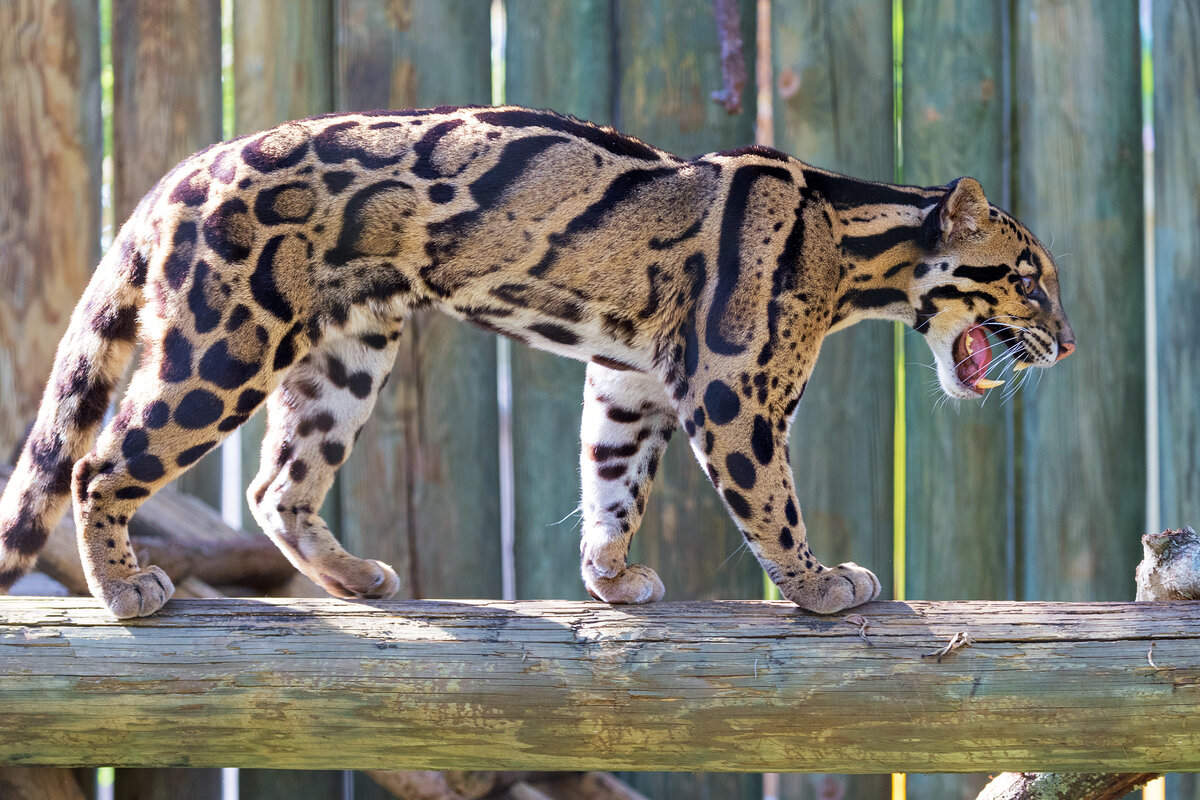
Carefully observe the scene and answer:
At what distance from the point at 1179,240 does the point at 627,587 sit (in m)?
2.25

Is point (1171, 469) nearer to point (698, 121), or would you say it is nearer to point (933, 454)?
point (933, 454)

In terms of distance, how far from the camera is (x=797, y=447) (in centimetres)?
412

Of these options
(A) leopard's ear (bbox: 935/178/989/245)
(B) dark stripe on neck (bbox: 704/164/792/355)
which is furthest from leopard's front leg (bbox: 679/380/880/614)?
(A) leopard's ear (bbox: 935/178/989/245)

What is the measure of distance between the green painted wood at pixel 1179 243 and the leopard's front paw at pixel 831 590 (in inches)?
64.6

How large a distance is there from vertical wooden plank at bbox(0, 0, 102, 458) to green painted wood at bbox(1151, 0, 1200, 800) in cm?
368

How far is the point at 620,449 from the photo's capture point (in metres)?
3.49

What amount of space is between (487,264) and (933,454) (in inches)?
72.3

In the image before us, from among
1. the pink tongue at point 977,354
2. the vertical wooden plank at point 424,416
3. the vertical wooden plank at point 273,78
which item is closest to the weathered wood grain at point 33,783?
the vertical wooden plank at point 273,78

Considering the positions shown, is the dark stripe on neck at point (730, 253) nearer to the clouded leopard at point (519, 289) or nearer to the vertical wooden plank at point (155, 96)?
the clouded leopard at point (519, 289)

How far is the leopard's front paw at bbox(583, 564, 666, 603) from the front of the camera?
131 inches

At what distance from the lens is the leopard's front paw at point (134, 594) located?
2.76m

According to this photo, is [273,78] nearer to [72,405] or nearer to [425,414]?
[425,414]

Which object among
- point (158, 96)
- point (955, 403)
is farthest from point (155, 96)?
point (955, 403)

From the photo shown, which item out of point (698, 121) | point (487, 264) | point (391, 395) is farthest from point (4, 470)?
point (698, 121)
